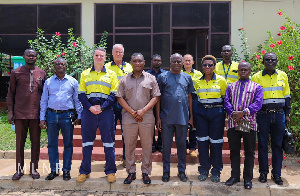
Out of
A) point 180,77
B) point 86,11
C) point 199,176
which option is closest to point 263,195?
point 199,176

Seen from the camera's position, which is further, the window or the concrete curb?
the window

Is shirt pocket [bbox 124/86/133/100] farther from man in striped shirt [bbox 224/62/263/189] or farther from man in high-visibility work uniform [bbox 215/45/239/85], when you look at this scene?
man in high-visibility work uniform [bbox 215/45/239/85]

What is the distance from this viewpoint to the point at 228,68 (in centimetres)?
543

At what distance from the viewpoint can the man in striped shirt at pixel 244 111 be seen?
4.20m

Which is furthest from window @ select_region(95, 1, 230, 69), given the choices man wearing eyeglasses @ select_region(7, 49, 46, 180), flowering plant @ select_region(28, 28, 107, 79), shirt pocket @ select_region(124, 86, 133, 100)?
shirt pocket @ select_region(124, 86, 133, 100)

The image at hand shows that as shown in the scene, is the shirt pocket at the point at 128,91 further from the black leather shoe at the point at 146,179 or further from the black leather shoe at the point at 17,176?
the black leather shoe at the point at 17,176

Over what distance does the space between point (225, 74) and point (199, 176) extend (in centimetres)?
188

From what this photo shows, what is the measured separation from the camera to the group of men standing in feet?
14.4

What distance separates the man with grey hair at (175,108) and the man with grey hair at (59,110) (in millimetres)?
Answer: 1310

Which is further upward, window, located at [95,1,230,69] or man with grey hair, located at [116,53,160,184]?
window, located at [95,1,230,69]

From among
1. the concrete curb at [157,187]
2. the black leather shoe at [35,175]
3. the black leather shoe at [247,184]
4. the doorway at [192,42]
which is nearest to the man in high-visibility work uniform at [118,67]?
the concrete curb at [157,187]

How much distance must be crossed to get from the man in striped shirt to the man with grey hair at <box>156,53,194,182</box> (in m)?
0.61

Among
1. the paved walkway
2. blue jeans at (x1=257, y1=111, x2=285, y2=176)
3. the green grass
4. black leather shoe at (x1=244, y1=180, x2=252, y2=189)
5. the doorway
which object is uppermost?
the doorway

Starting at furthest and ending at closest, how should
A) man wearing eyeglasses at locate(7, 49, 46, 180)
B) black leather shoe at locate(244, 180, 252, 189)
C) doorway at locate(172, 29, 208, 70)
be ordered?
1. doorway at locate(172, 29, 208, 70)
2. man wearing eyeglasses at locate(7, 49, 46, 180)
3. black leather shoe at locate(244, 180, 252, 189)
